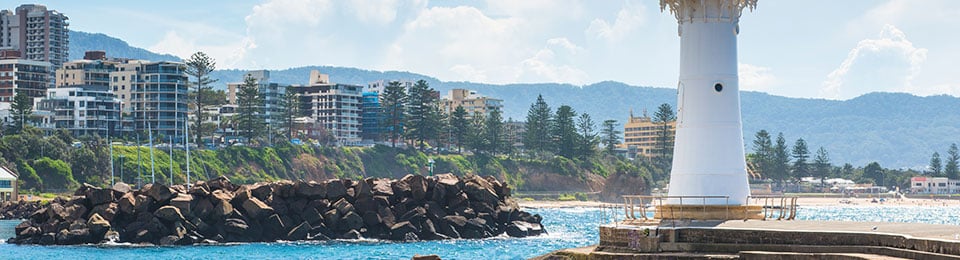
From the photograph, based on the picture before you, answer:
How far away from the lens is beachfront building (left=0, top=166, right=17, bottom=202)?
106688 mm

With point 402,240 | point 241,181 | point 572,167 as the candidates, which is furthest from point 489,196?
point 572,167

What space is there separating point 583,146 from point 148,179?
59921mm

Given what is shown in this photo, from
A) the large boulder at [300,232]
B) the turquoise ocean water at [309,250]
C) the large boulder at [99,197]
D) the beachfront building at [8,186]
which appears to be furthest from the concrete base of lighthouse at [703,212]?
the beachfront building at [8,186]

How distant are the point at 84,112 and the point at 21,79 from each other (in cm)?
3306

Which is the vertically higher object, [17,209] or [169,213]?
[169,213]

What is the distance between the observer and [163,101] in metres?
156

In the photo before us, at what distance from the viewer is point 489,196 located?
59406 millimetres

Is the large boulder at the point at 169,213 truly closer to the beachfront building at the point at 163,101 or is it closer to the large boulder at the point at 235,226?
the large boulder at the point at 235,226

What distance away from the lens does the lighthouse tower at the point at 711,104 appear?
791 inches

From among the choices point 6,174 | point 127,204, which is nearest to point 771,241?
point 127,204

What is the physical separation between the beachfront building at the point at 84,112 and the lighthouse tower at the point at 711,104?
13576 centimetres

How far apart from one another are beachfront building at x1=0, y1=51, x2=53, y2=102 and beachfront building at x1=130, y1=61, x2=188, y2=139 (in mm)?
26629

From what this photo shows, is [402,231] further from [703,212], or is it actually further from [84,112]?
[84,112]

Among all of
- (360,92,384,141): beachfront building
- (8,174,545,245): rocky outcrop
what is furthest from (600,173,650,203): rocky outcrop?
(8,174,545,245): rocky outcrop
